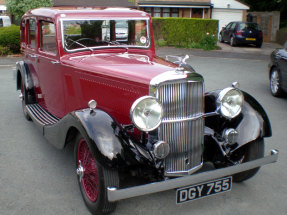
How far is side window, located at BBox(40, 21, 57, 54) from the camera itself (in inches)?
165

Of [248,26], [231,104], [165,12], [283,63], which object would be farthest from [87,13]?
[165,12]

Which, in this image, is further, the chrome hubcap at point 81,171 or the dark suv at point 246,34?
the dark suv at point 246,34

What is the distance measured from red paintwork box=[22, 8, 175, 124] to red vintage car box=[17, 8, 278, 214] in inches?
0.5

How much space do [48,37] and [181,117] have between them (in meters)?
2.41

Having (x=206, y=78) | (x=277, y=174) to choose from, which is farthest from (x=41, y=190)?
(x=206, y=78)

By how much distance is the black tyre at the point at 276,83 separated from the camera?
7.30 metres

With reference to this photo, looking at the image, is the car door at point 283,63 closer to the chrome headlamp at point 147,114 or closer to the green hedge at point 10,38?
the chrome headlamp at point 147,114

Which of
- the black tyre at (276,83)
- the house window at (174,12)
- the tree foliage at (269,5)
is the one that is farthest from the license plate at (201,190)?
the tree foliage at (269,5)

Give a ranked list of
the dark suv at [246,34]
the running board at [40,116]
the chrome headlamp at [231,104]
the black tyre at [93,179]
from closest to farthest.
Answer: the black tyre at [93,179], the chrome headlamp at [231,104], the running board at [40,116], the dark suv at [246,34]

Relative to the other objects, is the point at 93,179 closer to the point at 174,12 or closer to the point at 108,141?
the point at 108,141

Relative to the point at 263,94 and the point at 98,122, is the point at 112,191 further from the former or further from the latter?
the point at 263,94

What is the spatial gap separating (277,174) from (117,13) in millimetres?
2873

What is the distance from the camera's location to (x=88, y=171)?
123 inches

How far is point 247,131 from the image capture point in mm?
3297
